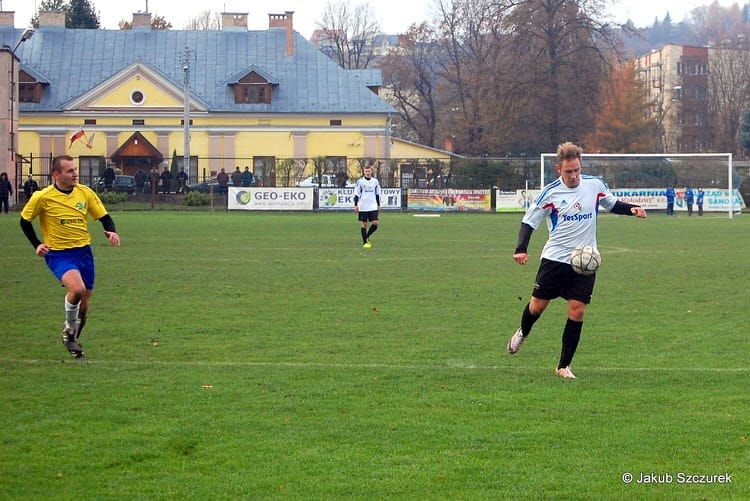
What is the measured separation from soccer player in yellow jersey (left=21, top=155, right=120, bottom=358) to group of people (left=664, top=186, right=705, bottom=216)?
134 feet

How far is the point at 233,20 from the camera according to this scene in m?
76.4

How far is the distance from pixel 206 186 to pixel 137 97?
14859 mm

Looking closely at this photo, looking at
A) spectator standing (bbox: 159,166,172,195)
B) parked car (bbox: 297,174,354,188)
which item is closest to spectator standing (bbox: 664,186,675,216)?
parked car (bbox: 297,174,354,188)

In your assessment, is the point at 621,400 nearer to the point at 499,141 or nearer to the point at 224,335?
the point at 224,335

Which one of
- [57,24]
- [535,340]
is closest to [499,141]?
[57,24]

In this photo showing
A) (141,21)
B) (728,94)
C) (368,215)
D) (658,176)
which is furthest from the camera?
(728,94)

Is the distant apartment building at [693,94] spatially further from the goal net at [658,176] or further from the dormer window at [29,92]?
the dormer window at [29,92]

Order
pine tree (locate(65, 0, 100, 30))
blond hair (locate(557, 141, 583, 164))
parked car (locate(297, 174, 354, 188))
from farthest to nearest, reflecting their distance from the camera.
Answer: pine tree (locate(65, 0, 100, 30)) → parked car (locate(297, 174, 354, 188)) → blond hair (locate(557, 141, 583, 164))

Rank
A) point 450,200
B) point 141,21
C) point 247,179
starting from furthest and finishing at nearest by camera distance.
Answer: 1. point 141,21
2. point 247,179
3. point 450,200

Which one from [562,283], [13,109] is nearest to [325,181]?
[13,109]

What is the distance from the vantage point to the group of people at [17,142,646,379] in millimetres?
9602

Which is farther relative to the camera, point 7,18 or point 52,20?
point 7,18

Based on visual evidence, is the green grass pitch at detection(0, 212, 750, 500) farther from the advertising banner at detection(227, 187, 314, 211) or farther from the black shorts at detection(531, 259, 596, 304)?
the advertising banner at detection(227, 187, 314, 211)

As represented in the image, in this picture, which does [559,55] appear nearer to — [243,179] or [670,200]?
[670,200]
